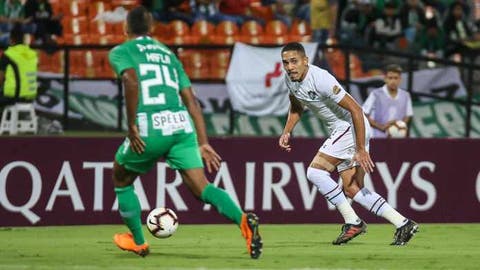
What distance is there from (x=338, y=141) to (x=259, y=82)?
7.49 metres

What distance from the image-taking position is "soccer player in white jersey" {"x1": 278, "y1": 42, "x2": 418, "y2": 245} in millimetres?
11430

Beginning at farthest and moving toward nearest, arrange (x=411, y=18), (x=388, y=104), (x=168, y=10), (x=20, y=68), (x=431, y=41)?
(x=411, y=18) → (x=431, y=41) → (x=168, y=10) → (x=20, y=68) → (x=388, y=104)

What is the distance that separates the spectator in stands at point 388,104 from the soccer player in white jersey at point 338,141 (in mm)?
4485

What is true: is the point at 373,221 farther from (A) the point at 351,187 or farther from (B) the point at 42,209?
(B) the point at 42,209

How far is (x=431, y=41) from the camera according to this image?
22.5 meters

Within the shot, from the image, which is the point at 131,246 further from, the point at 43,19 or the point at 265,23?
the point at 265,23

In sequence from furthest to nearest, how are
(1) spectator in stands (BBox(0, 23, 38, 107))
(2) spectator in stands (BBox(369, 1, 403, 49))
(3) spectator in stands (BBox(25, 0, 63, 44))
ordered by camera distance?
1. (2) spectator in stands (BBox(369, 1, 403, 49))
2. (3) spectator in stands (BBox(25, 0, 63, 44))
3. (1) spectator in stands (BBox(0, 23, 38, 107))

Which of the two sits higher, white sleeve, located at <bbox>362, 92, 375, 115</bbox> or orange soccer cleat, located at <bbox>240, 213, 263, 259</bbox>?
orange soccer cleat, located at <bbox>240, 213, 263, 259</bbox>

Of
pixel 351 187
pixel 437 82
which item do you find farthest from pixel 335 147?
pixel 437 82

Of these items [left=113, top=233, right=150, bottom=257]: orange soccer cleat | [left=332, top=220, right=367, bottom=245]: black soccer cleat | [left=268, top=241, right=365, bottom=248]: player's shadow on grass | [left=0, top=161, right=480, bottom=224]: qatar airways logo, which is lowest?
[left=0, top=161, right=480, bottom=224]: qatar airways logo

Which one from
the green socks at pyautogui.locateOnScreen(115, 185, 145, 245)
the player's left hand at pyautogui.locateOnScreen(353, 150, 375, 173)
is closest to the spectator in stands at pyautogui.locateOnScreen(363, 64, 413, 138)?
the player's left hand at pyautogui.locateOnScreen(353, 150, 375, 173)

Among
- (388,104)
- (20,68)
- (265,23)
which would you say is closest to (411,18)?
(265,23)

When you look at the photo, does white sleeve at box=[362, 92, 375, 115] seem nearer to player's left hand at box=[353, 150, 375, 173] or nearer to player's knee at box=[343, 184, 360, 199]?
player's knee at box=[343, 184, 360, 199]

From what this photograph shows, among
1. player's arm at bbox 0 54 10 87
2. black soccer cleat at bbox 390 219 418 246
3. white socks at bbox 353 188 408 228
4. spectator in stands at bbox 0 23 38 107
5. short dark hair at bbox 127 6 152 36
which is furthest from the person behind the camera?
player's arm at bbox 0 54 10 87
